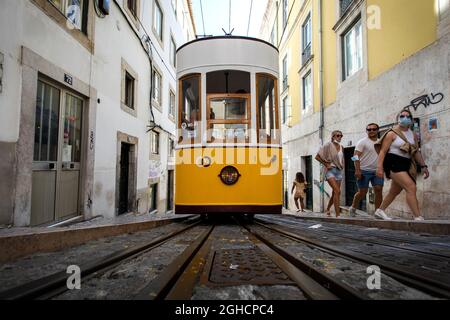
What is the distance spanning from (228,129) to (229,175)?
0.80 meters

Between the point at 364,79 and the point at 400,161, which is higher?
the point at 364,79

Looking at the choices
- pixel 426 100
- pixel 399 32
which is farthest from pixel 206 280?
pixel 399 32

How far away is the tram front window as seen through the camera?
14.9 feet

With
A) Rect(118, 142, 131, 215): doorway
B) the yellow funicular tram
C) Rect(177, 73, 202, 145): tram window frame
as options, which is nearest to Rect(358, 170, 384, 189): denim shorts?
the yellow funicular tram

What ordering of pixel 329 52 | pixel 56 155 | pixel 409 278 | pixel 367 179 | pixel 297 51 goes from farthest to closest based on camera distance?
pixel 297 51, pixel 329 52, pixel 367 179, pixel 56 155, pixel 409 278

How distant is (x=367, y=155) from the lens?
183 inches

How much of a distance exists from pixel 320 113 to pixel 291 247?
8848 mm

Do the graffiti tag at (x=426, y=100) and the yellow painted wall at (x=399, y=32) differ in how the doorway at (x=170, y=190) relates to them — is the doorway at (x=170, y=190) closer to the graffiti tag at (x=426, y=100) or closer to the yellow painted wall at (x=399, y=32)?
the yellow painted wall at (x=399, y=32)

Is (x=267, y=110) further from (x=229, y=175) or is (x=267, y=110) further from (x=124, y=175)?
(x=124, y=175)

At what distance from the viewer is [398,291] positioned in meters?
1.22

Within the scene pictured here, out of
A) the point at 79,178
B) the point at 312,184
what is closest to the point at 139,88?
the point at 79,178

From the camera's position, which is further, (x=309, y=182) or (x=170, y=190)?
(x=170, y=190)
